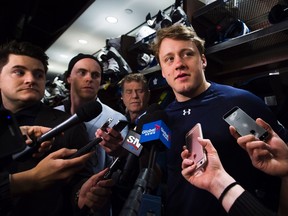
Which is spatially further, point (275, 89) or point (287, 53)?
point (287, 53)

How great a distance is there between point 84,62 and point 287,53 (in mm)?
1486

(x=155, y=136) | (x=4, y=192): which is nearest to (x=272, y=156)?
(x=155, y=136)

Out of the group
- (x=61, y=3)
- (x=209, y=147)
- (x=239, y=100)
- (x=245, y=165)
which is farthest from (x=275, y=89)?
(x=61, y=3)

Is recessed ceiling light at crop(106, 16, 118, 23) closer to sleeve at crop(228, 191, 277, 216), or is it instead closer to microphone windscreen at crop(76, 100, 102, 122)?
microphone windscreen at crop(76, 100, 102, 122)

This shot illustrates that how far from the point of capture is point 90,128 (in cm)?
169

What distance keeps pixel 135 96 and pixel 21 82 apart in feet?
3.37

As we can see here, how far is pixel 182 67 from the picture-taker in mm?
1155

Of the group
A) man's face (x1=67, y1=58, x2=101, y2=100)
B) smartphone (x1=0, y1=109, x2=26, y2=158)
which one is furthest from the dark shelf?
smartphone (x1=0, y1=109, x2=26, y2=158)

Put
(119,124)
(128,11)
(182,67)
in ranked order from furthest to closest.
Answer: (128,11) → (182,67) → (119,124)

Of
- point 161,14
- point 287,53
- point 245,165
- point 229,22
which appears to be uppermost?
point 161,14

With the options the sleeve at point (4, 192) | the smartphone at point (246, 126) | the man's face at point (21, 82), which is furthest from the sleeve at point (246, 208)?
the man's face at point (21, 82)

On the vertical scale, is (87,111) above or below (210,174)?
above

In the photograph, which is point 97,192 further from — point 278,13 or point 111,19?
point 111,19

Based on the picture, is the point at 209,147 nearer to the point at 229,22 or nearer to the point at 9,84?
the point at 9,84
